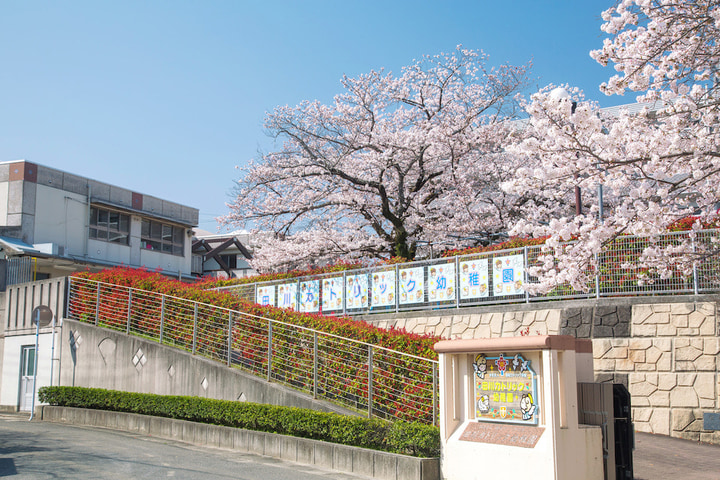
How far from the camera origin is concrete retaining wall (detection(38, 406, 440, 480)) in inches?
346

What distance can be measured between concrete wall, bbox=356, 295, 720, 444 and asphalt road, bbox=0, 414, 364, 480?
19.5 feet

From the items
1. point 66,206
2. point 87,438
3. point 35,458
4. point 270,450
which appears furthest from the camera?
point 66,206

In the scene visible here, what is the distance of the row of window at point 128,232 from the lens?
3041 centimetres

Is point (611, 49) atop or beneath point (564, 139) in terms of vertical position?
atop

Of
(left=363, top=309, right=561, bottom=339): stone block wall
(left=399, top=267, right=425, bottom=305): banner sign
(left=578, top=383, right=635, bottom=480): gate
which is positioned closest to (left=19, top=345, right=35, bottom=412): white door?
(left=363, top=309, right=561, bottom=339): stone block wall

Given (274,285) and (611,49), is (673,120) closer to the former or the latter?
(611,49)

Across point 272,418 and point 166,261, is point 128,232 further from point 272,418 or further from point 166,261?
point 272,418

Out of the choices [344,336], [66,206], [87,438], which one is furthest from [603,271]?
[66,206]

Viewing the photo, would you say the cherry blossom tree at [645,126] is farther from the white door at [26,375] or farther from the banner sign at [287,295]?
the white door at [26,375]

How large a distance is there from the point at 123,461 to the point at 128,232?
79.1 ft

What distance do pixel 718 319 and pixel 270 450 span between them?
803cm

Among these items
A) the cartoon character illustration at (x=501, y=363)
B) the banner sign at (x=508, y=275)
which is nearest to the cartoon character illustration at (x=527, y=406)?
the cartoon character illustration at (x=501, y=363)

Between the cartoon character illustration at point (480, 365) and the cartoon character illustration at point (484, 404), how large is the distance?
26cm

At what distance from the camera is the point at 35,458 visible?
9234 mm
